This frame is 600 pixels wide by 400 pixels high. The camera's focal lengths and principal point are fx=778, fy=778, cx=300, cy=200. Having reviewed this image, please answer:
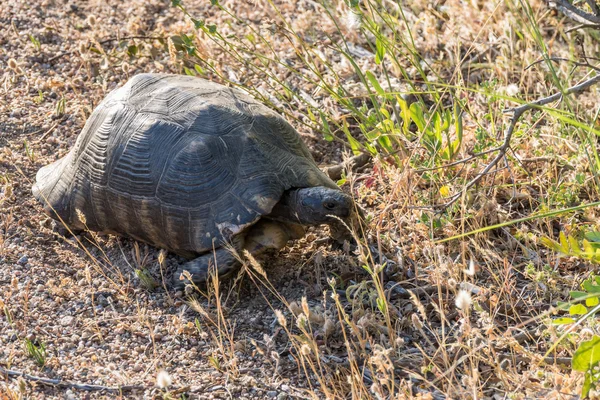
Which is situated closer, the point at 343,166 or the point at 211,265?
the point at 211,265

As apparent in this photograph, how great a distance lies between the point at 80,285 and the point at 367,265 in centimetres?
159

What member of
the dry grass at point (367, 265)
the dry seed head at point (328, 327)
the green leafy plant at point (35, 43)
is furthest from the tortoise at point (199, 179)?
the green leafy plant at point (35, 43)

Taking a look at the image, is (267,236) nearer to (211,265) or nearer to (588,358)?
(211,265)

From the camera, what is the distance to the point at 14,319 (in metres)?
3.70

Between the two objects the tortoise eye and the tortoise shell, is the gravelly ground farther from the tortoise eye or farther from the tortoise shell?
the tortoise eye

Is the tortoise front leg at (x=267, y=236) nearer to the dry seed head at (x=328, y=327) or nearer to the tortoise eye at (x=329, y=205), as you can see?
the tortoise eye at (x=329, y=205)

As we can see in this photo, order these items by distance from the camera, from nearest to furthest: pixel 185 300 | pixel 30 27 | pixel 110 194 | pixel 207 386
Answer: pixel 207 386 < pixel 185 300 < pixel 110 194 < pixel 30 27

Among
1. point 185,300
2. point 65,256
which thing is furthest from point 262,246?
point 65,256

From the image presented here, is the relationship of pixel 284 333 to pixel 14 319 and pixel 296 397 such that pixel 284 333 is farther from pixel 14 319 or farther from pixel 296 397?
pixel 14 319

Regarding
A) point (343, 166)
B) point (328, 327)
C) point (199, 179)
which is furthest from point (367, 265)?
point (343, 166)

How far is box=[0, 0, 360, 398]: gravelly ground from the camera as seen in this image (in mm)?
→ 3377

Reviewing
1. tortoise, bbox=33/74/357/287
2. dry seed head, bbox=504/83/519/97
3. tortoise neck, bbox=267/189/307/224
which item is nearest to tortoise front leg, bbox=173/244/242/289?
tortoise, bbox=33/74/357/287

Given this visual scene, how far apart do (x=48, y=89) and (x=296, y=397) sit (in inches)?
131

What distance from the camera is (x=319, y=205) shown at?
3881 millimetres
